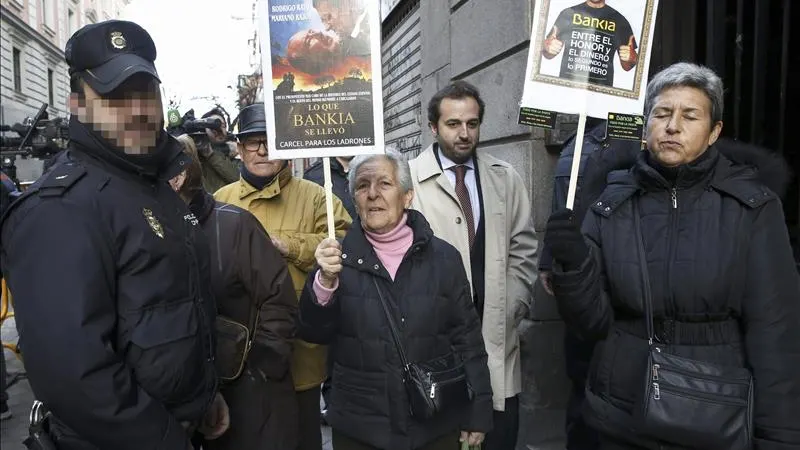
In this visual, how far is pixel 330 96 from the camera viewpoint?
2.65 metres

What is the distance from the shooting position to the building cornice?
31331mm

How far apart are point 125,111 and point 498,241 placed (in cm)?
202

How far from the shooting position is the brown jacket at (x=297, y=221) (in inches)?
132

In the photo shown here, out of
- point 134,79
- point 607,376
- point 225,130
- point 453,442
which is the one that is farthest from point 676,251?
point 225,130

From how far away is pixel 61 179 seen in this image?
1783mm

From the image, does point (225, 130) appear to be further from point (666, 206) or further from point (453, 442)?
point (666, 206)

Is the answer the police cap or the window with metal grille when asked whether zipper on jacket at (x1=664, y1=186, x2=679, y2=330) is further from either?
the window with metal grille

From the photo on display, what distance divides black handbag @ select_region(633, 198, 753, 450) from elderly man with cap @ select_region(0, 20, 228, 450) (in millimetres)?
1504

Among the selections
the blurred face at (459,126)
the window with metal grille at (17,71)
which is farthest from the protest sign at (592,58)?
the window with metal grille at (17,71)

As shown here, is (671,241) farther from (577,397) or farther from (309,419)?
(309,419)

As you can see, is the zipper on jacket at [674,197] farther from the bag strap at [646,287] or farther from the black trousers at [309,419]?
the black trousers at [309,419]

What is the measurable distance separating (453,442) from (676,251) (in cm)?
125

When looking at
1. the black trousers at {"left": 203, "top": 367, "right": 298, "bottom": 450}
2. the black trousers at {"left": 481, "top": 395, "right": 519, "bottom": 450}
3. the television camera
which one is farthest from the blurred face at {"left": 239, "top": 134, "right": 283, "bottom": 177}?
the television camera

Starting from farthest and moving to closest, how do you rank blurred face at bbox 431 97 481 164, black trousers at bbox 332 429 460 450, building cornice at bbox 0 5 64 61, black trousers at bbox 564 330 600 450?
building cornice at bbox 0 5 64 61, black trousers at bbox 564 330 600 450, blurred face at bbox 431 97 481 164, black trousers at bbox 332 429 460 450
